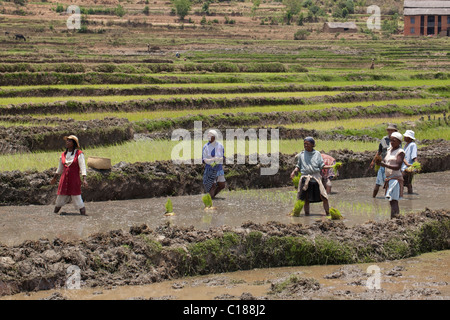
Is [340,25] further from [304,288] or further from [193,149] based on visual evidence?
[304,288]

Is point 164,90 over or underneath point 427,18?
underneath

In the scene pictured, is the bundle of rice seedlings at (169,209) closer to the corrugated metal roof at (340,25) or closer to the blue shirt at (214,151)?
the blue shirt at (214,151)

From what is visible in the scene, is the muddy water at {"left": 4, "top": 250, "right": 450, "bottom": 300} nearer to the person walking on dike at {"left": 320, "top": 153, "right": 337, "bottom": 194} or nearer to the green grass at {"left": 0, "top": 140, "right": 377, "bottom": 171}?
the person walking on dike at {"left": 320, "top": 153, "right": 337, "bottom": 194}

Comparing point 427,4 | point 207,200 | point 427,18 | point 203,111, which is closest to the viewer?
point 207,200

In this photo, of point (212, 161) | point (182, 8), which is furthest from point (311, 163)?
point (182, 8)

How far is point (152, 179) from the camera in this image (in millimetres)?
13094

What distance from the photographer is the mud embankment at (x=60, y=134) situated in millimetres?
16250

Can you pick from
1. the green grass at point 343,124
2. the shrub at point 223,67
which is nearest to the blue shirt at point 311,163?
the green grass at point 343,124

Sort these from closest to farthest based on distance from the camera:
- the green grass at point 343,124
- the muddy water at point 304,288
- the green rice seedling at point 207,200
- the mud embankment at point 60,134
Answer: the muddy water at point 304,288 < the green rice seedling at point 207,200 < the mud embankment at point 60,134 < the green grass at point 343,124

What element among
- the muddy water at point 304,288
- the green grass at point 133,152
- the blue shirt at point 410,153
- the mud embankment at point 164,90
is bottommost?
the muddy water at point 304,288

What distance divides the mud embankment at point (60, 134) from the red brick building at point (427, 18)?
7008 cm

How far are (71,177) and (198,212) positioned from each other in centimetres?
216

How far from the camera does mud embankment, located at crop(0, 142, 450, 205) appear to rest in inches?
468

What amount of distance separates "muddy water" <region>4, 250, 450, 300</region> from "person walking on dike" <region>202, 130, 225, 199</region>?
12.6 feet
